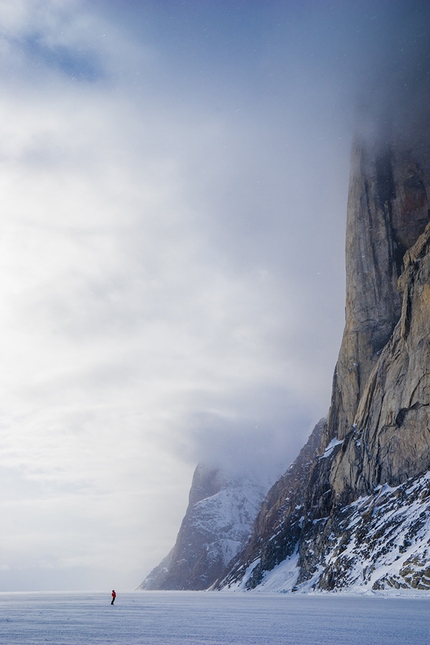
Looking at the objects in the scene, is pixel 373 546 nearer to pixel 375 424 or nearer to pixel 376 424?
pixel 376 424

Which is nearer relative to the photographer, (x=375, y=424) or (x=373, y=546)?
(x=373, y=546)

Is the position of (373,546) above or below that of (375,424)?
below

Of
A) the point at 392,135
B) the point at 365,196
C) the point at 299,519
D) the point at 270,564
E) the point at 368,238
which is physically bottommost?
the point at 270,564

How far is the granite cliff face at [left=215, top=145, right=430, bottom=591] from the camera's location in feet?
219

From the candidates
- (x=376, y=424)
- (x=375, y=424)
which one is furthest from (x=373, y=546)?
(x=375, y=424)

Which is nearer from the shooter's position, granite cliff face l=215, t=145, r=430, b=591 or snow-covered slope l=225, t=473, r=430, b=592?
snow-covered slope l=225, t=473, r=430, b=592

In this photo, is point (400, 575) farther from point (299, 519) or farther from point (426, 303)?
point (299, 519)

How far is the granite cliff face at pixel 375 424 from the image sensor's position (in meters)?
66.8

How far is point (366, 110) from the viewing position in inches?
5310

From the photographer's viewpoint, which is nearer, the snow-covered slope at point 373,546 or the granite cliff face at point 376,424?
the snow-covered slope at point 373,546

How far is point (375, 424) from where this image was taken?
299 ft

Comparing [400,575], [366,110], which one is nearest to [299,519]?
[400,575]

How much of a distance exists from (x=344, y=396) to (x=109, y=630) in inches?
3904

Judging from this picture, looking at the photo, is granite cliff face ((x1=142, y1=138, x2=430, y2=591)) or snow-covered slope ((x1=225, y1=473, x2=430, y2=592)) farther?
granite cliff face ((x1=142, y1=138, x2=430, y2=591))
